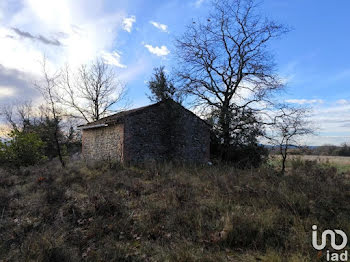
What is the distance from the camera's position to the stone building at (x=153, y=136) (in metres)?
13.3

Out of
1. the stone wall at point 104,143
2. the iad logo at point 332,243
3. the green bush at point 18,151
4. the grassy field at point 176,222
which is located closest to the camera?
the iad logo at point 332,243

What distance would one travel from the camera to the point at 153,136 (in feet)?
47.0

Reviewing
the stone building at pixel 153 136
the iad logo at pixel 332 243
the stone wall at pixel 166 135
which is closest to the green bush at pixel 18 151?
the stone building at pixel 153 136

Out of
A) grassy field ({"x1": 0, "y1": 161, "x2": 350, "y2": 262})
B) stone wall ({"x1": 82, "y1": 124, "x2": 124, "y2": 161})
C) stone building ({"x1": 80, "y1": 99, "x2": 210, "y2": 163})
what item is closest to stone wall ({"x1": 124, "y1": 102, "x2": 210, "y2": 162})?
stone building ({"x1": 80, "y1": 99, "x2": 210, "y2": 163})

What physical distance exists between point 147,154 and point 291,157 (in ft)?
34.9

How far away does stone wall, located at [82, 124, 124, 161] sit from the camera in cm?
1345

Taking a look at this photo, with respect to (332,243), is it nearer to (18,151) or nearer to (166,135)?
(166,135)

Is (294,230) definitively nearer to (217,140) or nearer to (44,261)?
(44,261)

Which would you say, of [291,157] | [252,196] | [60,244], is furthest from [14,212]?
[291,157]

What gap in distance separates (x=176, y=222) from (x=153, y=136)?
31.9 ft

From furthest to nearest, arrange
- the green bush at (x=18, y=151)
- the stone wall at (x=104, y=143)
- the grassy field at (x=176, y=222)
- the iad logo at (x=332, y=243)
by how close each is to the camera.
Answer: the green bush at (x=18, y=151) → the stone wall at (x=104, y=143) → the grassy field at (x=176, y=222) → the iad logo at (x=332, y=243)

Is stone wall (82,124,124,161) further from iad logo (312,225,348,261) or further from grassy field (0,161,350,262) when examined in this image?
iad logo (312,225,348,261)

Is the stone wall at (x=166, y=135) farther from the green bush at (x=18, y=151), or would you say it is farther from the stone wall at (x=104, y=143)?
the green bush at (x=18, y=151)

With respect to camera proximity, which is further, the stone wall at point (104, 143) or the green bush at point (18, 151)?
the green bush at point (18, 151)
